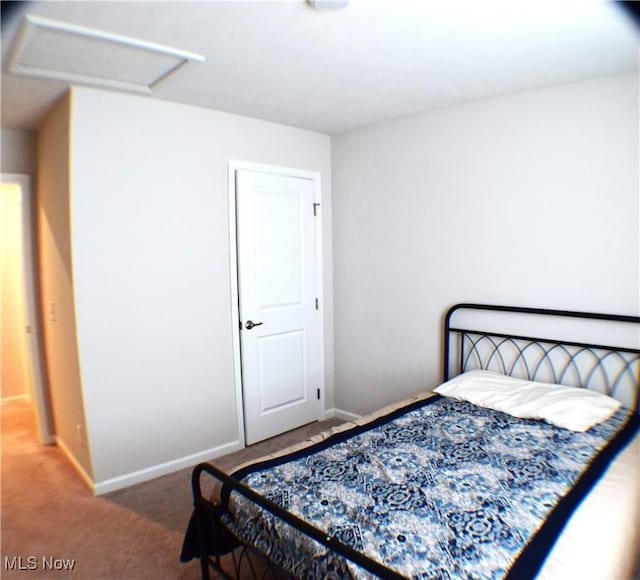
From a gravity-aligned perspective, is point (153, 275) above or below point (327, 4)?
below

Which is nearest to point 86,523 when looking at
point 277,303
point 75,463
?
point 75,463

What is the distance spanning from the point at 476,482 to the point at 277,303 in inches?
83.8

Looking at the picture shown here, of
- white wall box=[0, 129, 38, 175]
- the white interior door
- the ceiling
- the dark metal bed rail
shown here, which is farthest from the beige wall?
the dark metal bed rail

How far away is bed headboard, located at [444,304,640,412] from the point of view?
2303 mm

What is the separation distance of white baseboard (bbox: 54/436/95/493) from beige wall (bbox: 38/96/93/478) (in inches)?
0.7

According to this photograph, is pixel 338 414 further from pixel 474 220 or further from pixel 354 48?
pixel 354 48

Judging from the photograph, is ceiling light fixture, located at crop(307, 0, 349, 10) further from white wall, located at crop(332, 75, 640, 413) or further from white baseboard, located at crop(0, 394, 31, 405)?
white baseboard, located at crop(0, 394, 31, 405)

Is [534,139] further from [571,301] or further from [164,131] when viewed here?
[164,131]

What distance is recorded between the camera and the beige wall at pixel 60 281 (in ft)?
8.55

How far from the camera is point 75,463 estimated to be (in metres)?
3.01

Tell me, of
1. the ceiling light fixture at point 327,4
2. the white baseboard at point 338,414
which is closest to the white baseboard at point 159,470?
→ the white baseboard at point 338,414

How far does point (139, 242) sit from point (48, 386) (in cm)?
165

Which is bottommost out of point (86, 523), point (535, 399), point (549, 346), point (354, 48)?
point (86, 523)

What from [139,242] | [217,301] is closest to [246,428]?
[217,301]
